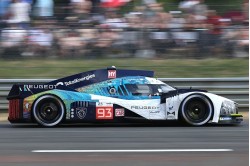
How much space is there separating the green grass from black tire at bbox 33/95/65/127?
3.45 meters

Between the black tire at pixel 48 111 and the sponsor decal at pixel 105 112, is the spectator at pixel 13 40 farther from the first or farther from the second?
the sponsor decal at pixel 105 112

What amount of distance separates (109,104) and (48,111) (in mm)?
1184

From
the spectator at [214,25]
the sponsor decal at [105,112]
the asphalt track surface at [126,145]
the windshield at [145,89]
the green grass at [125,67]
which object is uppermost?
the spectator at [214,25]

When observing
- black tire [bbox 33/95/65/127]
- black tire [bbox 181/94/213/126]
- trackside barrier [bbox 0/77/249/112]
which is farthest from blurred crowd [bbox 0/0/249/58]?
black tire [bbox 181/94/213/126]

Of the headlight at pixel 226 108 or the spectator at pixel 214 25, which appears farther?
the spectator at pixel 214 25

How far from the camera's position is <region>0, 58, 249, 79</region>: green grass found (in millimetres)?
14203

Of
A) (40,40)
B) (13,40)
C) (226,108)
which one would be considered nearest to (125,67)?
(40,40)

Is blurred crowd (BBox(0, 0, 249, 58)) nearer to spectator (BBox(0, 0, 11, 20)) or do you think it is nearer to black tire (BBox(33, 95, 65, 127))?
spectator (BBox(0, 0, 11, 20))

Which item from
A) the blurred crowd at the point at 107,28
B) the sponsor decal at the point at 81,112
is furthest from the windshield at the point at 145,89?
the blurred crowd at the point at 107,28

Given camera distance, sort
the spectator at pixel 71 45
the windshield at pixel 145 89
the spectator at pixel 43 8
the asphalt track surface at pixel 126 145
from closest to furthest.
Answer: the asphalt track surface at pixel 126 145
the windshield at pixel 145 89
the spectator at pixel 71 45
the spectator at pixel 43 8

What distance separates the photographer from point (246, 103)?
527 inches

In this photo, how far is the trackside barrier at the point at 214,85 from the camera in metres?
13.4

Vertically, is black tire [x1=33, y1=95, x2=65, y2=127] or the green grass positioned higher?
the green grass

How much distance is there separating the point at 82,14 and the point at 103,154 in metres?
7.23
